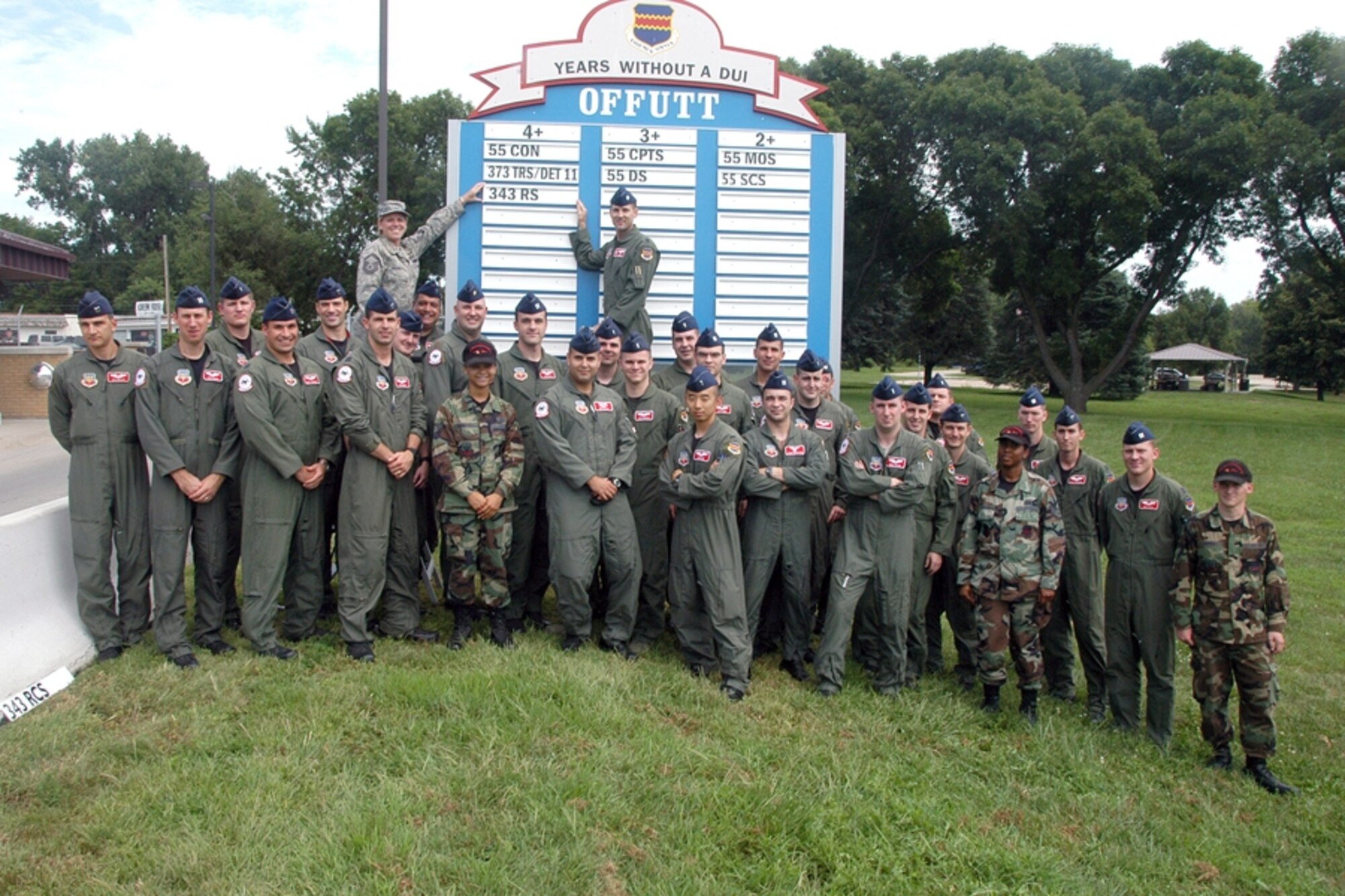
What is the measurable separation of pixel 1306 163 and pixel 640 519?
24251 millimetres

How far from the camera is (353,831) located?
13.1 ft

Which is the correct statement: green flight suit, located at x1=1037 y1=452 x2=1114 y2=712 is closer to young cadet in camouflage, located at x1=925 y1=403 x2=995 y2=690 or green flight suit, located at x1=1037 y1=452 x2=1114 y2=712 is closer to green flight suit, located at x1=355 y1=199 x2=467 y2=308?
young cadet in camouflage, located at x1=925 y1=403 x2=995 y2=690

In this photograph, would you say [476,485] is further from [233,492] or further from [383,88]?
[383,88]

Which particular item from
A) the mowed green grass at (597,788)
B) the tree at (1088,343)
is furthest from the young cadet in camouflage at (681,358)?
the tree at (1088,343)

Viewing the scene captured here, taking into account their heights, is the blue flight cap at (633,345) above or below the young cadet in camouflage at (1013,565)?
above

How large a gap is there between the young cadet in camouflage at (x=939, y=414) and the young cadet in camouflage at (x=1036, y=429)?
0.42 metres

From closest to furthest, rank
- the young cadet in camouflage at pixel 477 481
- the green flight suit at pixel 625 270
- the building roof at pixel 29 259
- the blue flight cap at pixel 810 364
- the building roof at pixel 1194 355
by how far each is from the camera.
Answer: the young cadet in camouflage at pixel 477 481 → the blue flight cap at pixel 810 364 → the green flight suit at pixel 625 270 → the building roof at pixel 29 259 → the building roof at pixel 1194 355

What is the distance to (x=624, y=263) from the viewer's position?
804 cm

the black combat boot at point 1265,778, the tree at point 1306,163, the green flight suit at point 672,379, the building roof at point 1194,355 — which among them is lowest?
the black combat boot at point 1265,778

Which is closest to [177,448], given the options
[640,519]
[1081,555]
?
[640,519]

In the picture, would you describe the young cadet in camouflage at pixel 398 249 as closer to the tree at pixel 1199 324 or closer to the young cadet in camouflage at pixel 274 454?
the young cadet in camouflage at pixel 274 454

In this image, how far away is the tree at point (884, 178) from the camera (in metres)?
27.0

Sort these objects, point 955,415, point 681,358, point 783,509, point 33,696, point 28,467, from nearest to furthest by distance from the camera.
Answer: point 33,696, point 783,509, point 955,415, point 681,358, point 28,467

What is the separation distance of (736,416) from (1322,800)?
4087 millimetres
